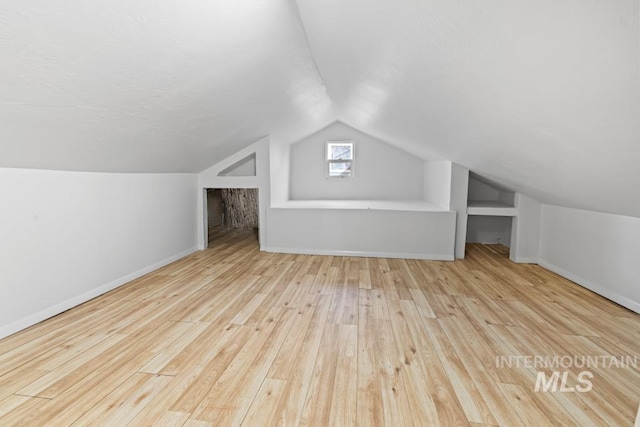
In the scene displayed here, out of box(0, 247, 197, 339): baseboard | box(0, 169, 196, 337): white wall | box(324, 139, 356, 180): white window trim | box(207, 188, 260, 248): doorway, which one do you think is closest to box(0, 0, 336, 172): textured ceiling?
box(0, 169, 196, 337): white wall

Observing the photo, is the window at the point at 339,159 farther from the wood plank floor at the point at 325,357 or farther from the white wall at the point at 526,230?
the wood plank floor at the point at 325,357

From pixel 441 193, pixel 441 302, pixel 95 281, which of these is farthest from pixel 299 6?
pixel 441 193

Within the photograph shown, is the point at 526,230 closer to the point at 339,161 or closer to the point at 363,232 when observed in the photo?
the point at 363,232

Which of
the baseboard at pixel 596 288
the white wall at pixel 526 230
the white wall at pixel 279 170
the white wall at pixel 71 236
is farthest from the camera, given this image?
the white wall at pixel 279 170

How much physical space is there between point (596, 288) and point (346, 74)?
11.2ft

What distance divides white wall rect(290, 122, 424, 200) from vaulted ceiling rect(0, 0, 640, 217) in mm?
2995

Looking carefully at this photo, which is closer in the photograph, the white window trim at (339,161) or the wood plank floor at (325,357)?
the wood plank floor at (325,357)

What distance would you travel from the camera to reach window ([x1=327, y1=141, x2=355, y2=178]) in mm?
6562

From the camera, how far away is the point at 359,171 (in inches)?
259

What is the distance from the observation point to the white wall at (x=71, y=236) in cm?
229

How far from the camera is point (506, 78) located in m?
1.71

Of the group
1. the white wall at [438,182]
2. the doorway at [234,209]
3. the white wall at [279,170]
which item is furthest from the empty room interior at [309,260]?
the doorway at [234,209]

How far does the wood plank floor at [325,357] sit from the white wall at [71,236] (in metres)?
0.17

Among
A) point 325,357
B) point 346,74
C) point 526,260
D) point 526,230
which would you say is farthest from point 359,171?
point 325,357
